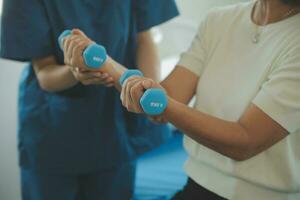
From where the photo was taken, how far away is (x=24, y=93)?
3.85 ft

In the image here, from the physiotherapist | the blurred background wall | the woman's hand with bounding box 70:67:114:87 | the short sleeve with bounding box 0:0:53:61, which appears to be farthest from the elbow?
the blurred background wall

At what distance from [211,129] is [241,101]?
0.38ft

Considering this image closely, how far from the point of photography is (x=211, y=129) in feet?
2.66

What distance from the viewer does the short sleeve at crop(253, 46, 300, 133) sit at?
78cm

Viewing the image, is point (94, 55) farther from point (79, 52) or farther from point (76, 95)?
point (76, 95)

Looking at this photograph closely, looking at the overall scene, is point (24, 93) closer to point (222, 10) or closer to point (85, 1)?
point (85, 1)

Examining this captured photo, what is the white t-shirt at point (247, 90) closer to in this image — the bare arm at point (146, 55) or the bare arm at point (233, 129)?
the bare arm at point (233, 129)

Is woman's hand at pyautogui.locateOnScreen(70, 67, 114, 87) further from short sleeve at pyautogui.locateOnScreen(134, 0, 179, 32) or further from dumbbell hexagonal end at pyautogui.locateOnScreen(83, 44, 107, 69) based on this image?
short sleeve at pyautogui.locateOnScreen(134, 0, 179, 32)

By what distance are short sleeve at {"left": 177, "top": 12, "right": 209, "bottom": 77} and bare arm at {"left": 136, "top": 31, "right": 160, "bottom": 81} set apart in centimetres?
20

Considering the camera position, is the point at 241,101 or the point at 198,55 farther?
the point at 198,55

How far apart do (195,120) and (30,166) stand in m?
0.59

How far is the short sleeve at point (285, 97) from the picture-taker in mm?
779

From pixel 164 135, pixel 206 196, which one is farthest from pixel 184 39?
pixel 206 196

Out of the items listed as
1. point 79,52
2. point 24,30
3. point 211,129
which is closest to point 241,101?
point 211,129
